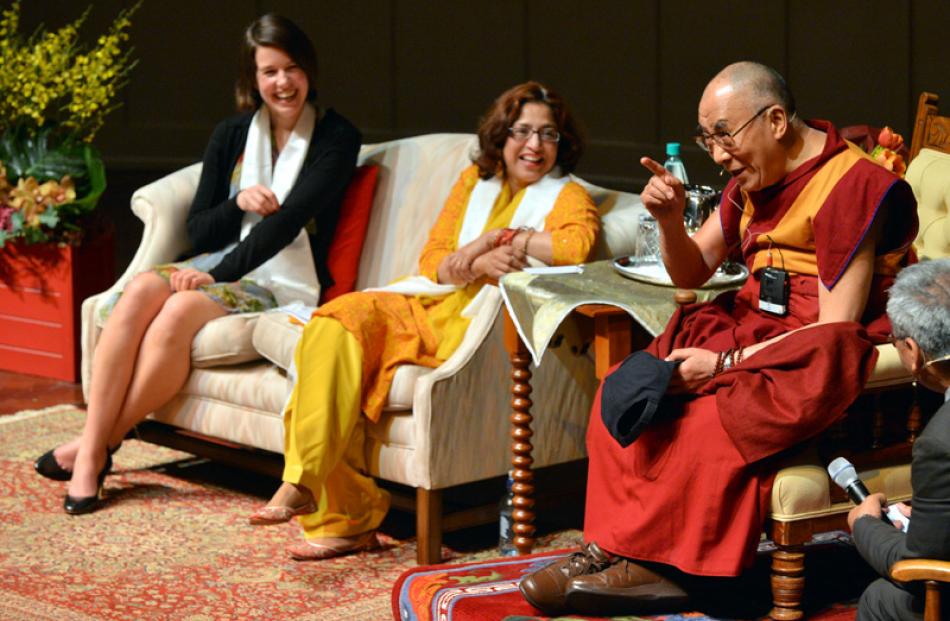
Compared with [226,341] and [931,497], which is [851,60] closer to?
[226,341]

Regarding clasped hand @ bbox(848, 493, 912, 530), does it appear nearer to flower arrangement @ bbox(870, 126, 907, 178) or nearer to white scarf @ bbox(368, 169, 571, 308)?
flower arrangement @ bbox(870, 126, 907, 178)

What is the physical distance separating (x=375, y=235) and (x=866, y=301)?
6.59ft

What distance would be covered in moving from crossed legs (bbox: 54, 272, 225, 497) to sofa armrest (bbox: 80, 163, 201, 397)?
0.27 m

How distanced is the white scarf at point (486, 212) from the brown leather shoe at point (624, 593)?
125 cm

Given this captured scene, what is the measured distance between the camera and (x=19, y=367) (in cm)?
588

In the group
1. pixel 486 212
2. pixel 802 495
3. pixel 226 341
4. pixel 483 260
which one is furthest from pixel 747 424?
pixel 226 341

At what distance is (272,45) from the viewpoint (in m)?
4.50

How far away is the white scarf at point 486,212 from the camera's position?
13.5 ft

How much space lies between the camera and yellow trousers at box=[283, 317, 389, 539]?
3.84m

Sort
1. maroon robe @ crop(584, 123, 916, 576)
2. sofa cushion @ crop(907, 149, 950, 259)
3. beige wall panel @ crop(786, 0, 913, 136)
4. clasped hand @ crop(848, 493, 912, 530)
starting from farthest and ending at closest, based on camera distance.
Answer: beige wall panel @ crop(786, 0, 913, 136) → sofa cushion @ crop(907, 149, 950, 259) → maroon robe @ crop(584, 123, 916, 576) → clasped hand @ crop(848, 493, 912, 530)

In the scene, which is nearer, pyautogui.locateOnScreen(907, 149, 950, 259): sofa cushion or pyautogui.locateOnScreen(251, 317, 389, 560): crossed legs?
pyautogui.locateOnScreen(907, 149, 950, 259): sofa cushion

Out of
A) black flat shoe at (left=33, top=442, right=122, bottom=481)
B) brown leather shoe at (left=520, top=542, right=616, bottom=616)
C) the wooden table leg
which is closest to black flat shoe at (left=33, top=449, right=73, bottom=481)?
black flat shoe at (left=33, top=442, right=122, bottom=481)

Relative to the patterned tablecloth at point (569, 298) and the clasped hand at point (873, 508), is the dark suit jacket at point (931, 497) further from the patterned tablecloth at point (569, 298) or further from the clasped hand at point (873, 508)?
the patterned tablecloth at point (569, 298)

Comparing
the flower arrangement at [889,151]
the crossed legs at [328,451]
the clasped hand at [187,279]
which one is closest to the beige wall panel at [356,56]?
the clasped hand at [187,279]
